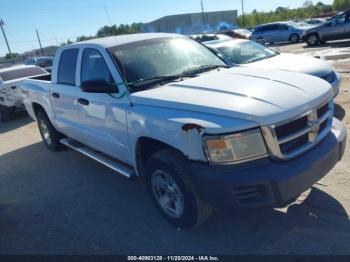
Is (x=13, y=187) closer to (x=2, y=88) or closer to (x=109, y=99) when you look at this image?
(x=109, y=99)

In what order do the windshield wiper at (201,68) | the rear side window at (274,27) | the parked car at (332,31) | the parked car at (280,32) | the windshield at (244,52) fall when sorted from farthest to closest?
the rear side window at (274,27) < the parked car at (280,32) < the parked car at (332,31) < the windshield at (244,52) < the windshield wiper at (201,68)

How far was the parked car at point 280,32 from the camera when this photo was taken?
2564 cm

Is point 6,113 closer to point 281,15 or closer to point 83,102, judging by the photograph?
point 83,102

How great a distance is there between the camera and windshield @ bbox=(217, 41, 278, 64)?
27.5ft

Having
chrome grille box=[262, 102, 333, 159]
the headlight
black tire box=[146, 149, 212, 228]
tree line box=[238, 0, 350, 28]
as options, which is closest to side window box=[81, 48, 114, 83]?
black tire box=[146, 149, 212, 228]

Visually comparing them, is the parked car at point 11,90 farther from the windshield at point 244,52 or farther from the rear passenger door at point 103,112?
the rear passenger door at point 103,112

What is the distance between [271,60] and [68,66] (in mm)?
4513

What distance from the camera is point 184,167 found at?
3.31 metres

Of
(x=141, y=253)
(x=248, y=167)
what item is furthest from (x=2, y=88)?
(x=248, y=167)

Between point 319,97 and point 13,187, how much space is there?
462cm

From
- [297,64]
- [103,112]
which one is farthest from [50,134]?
[297,64]

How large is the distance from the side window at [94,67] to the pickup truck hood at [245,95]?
27.2 inches

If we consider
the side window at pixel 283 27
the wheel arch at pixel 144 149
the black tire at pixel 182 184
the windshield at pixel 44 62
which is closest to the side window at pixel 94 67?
the wheel arch at pixel 144 149

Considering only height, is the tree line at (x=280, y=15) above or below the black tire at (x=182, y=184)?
below
